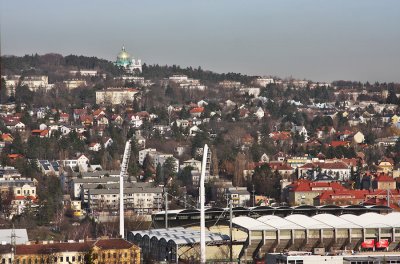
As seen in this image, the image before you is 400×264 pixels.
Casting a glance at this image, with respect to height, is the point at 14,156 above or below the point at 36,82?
below

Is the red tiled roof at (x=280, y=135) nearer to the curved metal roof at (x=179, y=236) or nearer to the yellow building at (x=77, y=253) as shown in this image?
the curved metal roof at (x=179, y=236)

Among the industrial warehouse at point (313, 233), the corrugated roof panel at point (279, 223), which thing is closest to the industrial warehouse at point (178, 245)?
the industrial warehouse at point (313, 233)

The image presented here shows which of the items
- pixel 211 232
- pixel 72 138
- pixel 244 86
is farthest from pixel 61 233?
pixel 244 86

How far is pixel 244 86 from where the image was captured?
128 meters

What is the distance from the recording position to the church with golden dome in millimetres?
129750

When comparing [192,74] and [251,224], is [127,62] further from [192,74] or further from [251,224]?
[251,224]

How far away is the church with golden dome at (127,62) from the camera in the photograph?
12975 centimetres

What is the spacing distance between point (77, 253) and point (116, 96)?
223 ft

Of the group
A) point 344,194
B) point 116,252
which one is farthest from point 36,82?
point 116,252

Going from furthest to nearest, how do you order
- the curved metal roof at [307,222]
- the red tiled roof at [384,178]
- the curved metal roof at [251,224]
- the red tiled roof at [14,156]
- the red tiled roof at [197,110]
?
1. the red tiled roof at [197,110]
2. the red tiled roof at [14,156]
3. the red tiled roof at [384,178]
4. the curved metal roof at [307,222]
5. the curved metal roof at [251,224]

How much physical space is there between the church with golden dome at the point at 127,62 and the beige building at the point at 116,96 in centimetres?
1614

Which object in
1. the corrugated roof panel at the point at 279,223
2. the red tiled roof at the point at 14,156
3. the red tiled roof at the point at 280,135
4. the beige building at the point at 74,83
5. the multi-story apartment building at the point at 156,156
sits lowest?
the red tiled roof at the point at 280,135

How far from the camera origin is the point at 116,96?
11088cm

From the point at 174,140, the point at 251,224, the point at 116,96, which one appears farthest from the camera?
the point at 116,96
